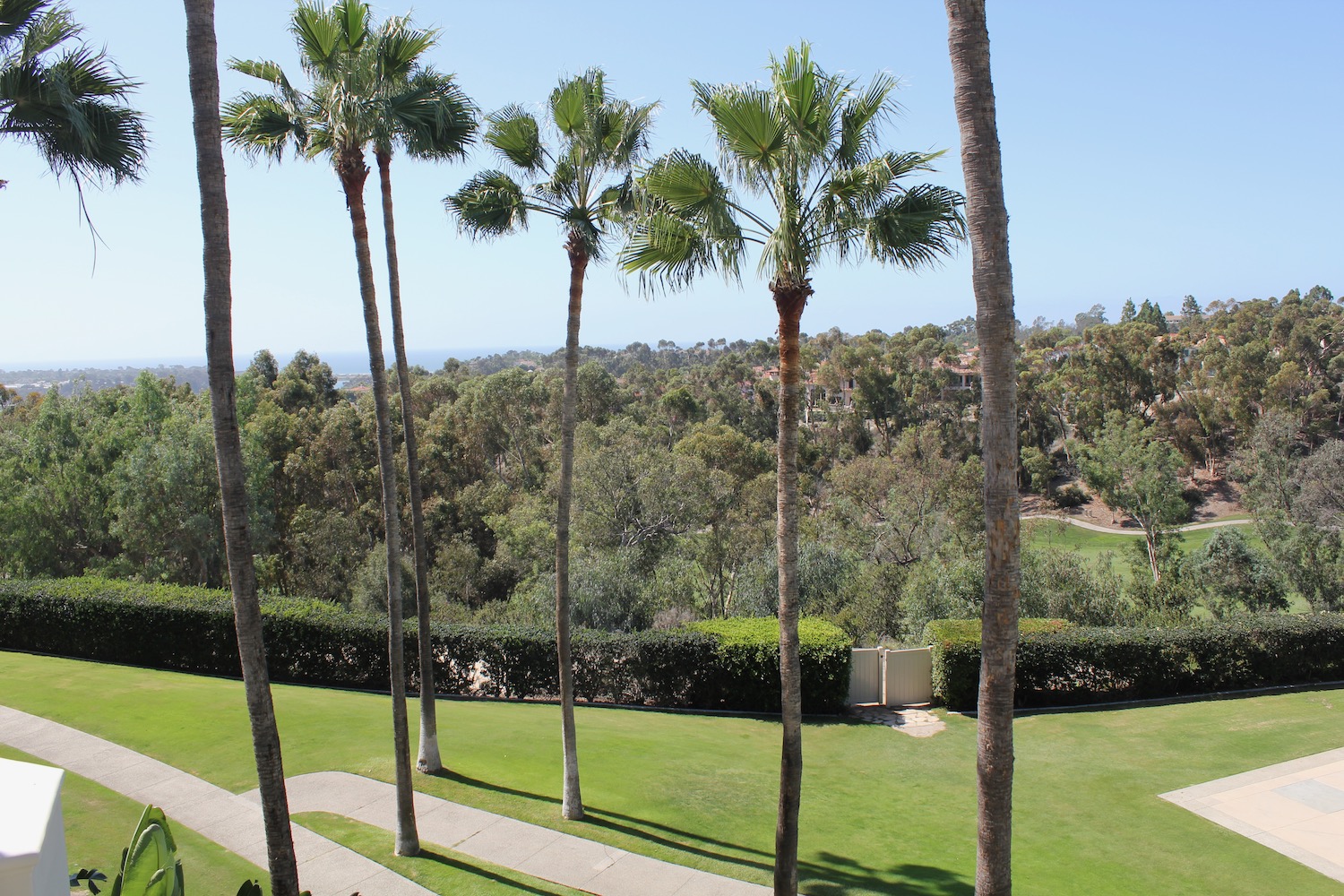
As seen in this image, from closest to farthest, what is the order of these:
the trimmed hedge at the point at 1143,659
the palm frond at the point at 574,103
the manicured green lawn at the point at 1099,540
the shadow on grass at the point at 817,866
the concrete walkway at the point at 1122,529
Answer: the shadow on grass at the point at 817,866 → the palm frond at the point at 574,103 → the trimmed hedge at the point at 1143,659 → the manicured green lawn at the point at 1099,540 → the concrete walkway at the point at 1122,529

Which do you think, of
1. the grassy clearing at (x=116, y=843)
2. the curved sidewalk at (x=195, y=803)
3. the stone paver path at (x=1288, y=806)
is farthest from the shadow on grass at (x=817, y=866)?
the stone paver path at (x=1288, y=806)

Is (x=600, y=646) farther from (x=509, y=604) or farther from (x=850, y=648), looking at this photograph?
(x=509, y=604)

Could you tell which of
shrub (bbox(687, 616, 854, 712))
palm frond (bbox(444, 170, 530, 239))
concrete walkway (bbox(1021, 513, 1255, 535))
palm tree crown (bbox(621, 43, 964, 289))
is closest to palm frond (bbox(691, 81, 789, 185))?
palm tree crown (bbox(621, 43, 964, 289))

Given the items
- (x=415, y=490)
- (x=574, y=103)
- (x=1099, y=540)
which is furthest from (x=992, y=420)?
(x=1099, y=540)

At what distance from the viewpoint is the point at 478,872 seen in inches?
344

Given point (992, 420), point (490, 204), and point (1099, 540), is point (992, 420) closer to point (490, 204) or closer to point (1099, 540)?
point (490, 204)

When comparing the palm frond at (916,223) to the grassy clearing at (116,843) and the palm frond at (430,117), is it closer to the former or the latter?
the palm frond at (430,117)

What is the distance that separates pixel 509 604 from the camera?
24594 millimetres

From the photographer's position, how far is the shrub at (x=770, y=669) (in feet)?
49.4

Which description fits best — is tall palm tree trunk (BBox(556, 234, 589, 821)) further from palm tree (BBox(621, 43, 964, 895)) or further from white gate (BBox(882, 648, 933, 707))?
white gate (BBox(882, 648, 933, 707))

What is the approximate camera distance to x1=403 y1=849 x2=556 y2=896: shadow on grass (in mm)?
8328

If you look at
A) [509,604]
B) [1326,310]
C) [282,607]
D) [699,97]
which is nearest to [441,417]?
[509,604]

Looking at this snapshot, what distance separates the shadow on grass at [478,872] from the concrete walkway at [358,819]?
231 millimetres

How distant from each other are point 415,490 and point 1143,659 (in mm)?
13308
